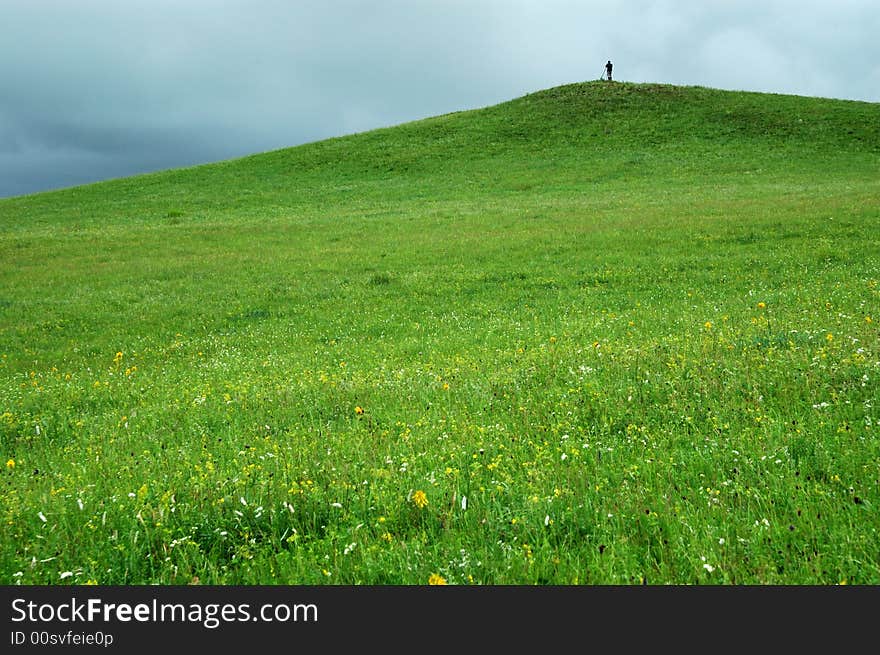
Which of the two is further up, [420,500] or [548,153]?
[548,153]

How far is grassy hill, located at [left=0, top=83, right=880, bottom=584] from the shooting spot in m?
4.40

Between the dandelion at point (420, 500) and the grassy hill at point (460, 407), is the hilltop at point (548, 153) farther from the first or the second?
the dandelion at point (420, 500)

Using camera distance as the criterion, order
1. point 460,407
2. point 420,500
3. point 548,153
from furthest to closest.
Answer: point 548,153 < point 460,407 < point 420,500

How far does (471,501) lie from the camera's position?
5090mm

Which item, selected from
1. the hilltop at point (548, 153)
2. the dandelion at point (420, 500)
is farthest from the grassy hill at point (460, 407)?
the hilltop at point (548, 153)

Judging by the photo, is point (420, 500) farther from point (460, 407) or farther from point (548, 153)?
point (548, 153)

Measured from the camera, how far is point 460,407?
25.4ft

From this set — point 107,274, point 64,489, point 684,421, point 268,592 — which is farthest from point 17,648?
point 107,274

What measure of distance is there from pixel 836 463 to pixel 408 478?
12.0 ft

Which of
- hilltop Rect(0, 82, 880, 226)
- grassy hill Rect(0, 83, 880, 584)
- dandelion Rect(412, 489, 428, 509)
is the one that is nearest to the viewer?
grassy hill Rect(0, 83, 880, 584)

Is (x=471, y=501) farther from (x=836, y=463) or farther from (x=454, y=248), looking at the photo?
(x=454, y=248)

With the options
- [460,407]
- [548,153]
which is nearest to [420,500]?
[460,407]

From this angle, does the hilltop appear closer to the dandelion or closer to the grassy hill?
the grassy hill

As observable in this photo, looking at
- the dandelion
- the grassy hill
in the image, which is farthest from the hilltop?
the dandelion
